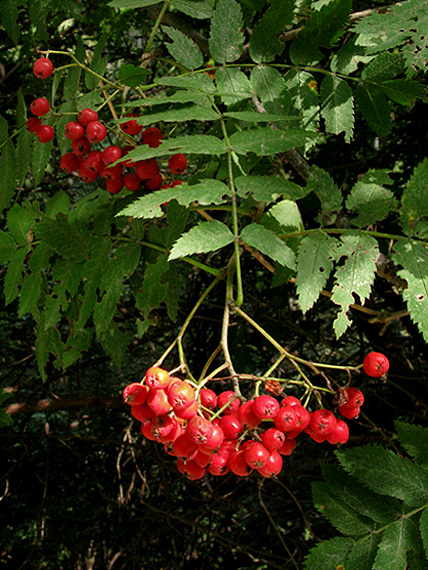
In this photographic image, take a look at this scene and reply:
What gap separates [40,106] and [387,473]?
60.5 inches

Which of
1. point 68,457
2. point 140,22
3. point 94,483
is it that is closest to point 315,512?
point 94,483

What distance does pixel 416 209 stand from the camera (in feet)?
4.33

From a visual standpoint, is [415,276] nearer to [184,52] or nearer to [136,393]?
[136,393]

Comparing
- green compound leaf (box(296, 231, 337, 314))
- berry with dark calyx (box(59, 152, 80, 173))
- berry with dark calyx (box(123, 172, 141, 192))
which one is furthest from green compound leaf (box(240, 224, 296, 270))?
berry with dark calyx (box(59, 152, 80, 173))

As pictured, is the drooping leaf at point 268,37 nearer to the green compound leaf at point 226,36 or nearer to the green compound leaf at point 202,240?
the green compound leaf at point 226,36

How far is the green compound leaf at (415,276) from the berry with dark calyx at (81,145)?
0.97m

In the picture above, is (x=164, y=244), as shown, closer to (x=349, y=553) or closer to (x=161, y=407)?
(x=161, y=407)

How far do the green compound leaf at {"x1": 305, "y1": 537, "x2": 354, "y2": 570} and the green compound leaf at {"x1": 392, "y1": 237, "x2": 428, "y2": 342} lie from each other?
647 mm

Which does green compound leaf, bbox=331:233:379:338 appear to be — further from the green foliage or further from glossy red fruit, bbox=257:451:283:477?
the green foliage

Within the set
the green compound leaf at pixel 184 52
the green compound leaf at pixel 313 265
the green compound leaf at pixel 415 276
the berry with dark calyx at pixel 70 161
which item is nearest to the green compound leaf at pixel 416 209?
the green compound leaf at pixel 415 276

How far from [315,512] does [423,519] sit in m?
1.80

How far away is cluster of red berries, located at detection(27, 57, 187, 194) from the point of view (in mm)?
1416

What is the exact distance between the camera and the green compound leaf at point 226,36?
1.38 metres

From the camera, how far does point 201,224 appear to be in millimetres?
1064
